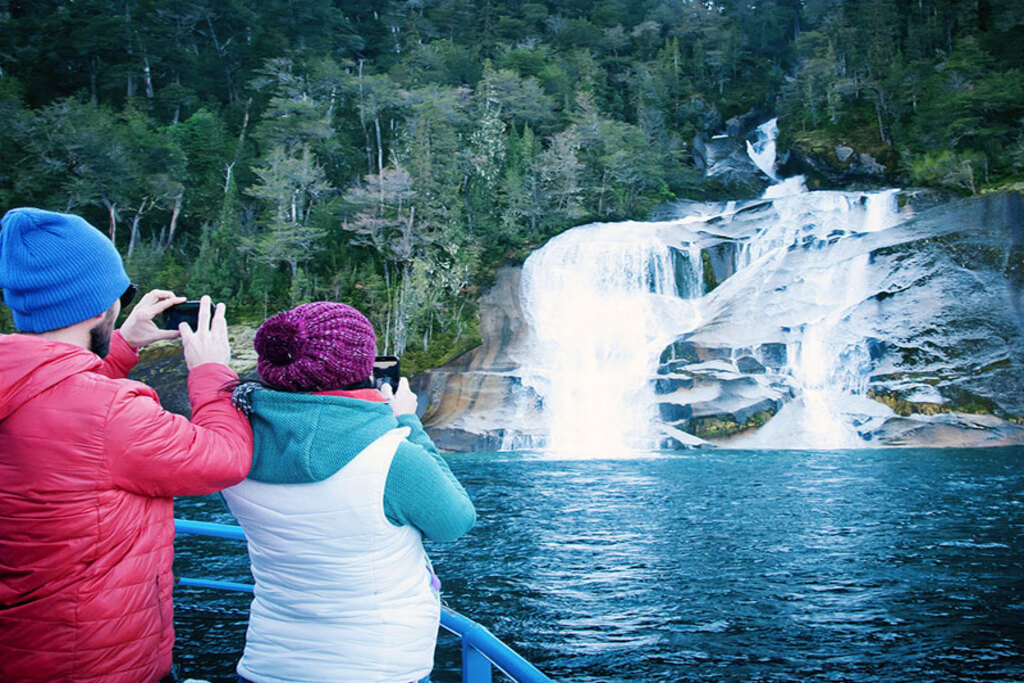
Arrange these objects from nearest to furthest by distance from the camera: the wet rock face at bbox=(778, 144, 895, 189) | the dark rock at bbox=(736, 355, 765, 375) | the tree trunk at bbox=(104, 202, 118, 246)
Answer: the dark rock at bbox=(736, 355, 765, 375) < the tree trunk at bbox=(104, 202, 118, 246) < the wet rock face at bbox=(778, 144, 895, 189)

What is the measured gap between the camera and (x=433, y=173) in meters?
27.4

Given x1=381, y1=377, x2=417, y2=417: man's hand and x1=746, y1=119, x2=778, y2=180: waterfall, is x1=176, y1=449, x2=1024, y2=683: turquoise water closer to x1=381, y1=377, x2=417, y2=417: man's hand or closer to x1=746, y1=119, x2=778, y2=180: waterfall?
x1=381, y1=377, x2=417, y2=417: man's hand

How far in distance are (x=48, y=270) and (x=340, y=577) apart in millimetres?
975

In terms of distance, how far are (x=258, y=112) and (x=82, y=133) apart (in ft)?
37.5

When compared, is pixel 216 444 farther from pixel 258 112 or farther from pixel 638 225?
pixel 258 112

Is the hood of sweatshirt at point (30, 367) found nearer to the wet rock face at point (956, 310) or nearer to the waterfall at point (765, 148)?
the wet rock face at point (956, 310)

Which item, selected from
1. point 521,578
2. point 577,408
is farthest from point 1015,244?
point 521,578

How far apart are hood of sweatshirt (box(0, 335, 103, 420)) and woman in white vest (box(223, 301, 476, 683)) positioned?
0.35m

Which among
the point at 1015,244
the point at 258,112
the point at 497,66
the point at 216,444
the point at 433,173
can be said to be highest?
the point at 497,66

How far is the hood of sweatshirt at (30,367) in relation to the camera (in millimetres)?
1406

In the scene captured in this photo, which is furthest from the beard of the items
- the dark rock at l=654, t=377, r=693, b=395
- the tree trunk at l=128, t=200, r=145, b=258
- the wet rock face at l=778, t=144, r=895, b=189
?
the wet rock face at l=778, t=144, r=895, b=189

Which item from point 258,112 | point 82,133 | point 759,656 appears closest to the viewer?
point 759,656

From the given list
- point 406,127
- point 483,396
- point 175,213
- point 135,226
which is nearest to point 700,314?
point 483,396

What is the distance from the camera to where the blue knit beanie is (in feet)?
5.13
